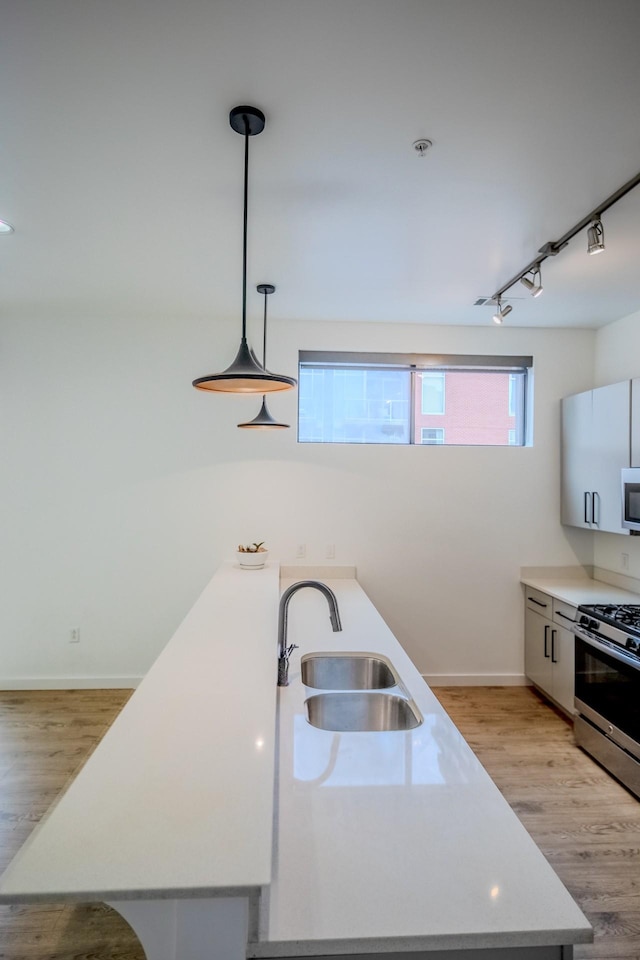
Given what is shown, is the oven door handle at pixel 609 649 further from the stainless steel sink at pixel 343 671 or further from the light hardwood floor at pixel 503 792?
the stainless steel sink at pixel 343 671

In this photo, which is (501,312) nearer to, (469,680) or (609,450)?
(609,450)

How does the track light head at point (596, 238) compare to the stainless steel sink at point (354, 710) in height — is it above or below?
above

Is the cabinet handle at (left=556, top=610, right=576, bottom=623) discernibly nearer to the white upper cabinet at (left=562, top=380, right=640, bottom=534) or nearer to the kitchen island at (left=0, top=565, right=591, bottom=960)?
the white upper cabinet at (left=562, top=380, right=640, bottom=534)

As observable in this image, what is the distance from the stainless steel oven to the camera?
2592mm

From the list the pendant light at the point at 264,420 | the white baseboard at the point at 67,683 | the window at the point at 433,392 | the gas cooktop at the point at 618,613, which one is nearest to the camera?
the gas cooktop at the point at 618,613

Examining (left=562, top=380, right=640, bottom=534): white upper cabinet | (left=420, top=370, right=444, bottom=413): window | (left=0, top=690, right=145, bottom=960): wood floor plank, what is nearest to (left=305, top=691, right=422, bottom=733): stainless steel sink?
(left=0, top=690, right=145, bottom=960): wood floor plank

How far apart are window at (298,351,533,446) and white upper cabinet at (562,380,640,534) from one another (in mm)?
372

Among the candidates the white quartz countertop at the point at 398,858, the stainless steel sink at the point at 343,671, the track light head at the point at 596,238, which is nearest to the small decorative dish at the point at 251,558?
the stainless steel sink at the point at 343,671

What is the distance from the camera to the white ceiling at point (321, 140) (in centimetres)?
134

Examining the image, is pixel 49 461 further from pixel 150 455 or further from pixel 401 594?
pixel 401 594

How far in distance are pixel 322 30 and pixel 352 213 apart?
961 millimetres

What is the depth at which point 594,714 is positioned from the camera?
2.93 meters

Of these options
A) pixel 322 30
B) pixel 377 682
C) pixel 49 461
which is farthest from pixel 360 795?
pixel 49 461

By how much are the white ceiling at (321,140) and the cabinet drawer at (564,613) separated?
6.31 ft
